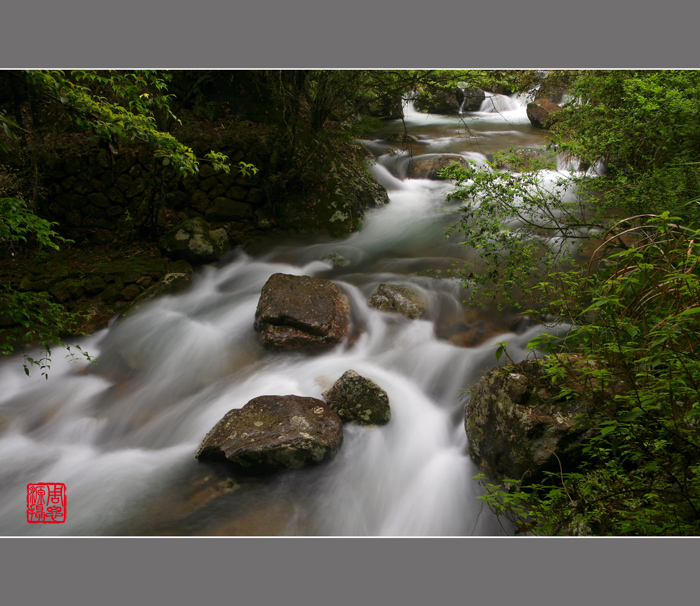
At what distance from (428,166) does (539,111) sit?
2.51 m

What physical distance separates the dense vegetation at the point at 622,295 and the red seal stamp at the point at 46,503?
2.61m

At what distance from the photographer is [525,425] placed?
249cm

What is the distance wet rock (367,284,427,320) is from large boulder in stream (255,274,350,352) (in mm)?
329

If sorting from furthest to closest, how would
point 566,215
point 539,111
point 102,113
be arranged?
1. point 539,111
2. point 566,215
3. point 102,113

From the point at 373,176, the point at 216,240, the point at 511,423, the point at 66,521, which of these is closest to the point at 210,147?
the point at 216,240

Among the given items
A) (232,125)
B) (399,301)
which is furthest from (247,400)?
(232,125)

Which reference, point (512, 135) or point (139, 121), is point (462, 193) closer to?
point (139, 121)

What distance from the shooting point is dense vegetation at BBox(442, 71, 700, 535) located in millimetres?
1636

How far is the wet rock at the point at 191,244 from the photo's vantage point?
4988 mm

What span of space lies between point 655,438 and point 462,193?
7.56 feet

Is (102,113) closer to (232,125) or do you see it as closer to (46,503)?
(46,503)

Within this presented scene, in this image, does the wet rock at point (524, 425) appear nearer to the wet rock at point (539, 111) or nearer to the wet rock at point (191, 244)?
the wet rock at point (191, 244)

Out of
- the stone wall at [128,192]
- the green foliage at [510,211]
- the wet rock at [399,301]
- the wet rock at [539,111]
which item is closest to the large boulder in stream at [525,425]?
the green foliage at [510,211]

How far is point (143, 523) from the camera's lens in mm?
2486
